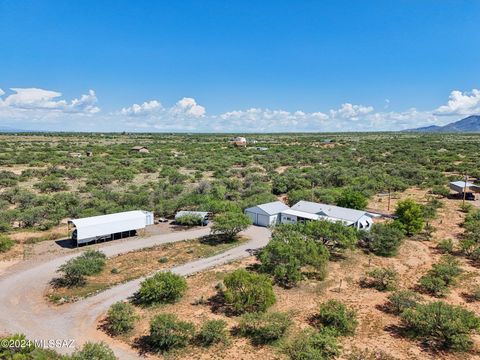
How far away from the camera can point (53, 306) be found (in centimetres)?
2109

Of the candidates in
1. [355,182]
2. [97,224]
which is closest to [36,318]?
[97,224]

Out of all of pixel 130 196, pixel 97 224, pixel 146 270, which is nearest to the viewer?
pixel 146 270

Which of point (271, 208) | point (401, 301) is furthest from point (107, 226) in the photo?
point (401, 301)

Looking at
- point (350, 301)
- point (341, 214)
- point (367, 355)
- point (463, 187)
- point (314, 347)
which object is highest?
point (463, 187)

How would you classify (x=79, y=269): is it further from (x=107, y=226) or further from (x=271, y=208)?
(x=271, y=208)

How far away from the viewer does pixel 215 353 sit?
667 inches

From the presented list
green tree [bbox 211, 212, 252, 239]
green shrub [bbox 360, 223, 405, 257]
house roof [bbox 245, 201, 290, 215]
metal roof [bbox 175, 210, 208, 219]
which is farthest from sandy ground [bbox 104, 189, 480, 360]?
metal roof [bbox 175, 210, 208, 219]

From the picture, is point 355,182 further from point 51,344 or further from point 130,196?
point 51,344

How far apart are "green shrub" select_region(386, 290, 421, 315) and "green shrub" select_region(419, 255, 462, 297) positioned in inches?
61.6

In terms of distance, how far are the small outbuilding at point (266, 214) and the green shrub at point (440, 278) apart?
655 inches

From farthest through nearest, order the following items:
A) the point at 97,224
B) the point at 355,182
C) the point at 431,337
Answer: the point at 355,182 → the point at 97,224 → the point at 431,337

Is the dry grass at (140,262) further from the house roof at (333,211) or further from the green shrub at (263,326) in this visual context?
the green shrub at (263,326)

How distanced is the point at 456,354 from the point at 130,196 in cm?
3797

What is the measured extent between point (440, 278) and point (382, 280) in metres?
4.14
